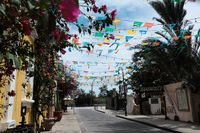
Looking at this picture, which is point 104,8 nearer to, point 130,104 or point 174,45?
point 174,45

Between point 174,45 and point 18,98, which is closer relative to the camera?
point 18,98

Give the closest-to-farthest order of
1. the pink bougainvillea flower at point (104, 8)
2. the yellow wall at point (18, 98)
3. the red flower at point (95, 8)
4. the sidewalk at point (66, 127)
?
1. the red flower at point (95, 8)
2. the pink bougainvillea flower at point (104, 8)
3. the yellow wall at point (18, 98)
4. the sidewalk at point (66, 127)

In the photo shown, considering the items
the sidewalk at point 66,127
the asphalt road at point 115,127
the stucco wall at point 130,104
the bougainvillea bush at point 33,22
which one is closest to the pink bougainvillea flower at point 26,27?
the bougainvillea bush at point 33,22

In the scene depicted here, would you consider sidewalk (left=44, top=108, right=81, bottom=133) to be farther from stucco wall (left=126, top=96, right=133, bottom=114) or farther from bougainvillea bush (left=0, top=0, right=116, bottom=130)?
stucco wall (left=126, top=96, right=133, bottom=114)

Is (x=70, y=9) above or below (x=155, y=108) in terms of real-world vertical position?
above

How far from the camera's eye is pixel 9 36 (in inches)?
136

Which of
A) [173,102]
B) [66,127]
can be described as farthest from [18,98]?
[173,102]

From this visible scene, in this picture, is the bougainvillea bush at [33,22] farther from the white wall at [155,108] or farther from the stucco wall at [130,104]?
the stucco wall at [130,104]

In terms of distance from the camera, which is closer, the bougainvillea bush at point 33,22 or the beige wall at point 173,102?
the bougainvillea bush at point 33,22

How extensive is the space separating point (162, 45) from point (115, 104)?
36.5 m

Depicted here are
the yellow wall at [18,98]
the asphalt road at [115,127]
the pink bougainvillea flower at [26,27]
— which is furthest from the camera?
the asphalt road at [115,127]

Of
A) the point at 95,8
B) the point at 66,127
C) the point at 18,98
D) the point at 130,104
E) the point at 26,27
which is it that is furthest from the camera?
the point at 130,104

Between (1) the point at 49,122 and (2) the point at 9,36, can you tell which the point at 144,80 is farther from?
(2) the point at 9,36

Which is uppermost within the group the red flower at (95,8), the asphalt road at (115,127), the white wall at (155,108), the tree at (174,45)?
the tree at (174,45)
